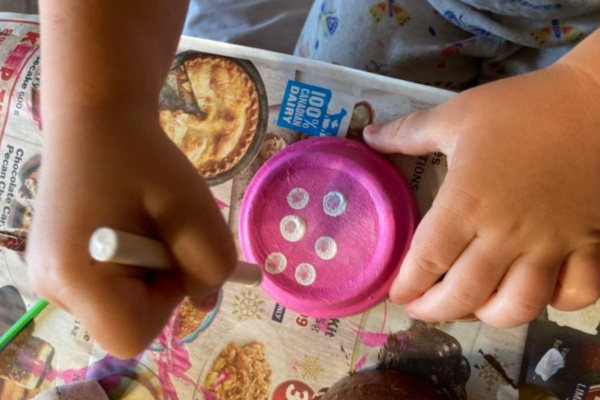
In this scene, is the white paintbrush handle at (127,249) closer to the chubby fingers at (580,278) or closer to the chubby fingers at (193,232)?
the chubby fingers at (193,232)

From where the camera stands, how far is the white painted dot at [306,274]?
479 millimetres

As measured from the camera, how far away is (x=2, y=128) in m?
0.59

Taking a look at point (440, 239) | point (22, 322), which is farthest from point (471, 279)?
point (22, 322)

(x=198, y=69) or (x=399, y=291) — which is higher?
(x=198, y=69)

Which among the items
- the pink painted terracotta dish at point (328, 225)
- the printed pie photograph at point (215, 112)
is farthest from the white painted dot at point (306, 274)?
the printed pie photograph at point (215, 112)

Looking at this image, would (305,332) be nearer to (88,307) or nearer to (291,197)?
(291,197)

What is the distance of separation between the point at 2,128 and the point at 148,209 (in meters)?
0.40

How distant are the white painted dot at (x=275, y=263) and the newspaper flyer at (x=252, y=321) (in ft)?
0.13

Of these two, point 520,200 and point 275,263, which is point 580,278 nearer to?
point 520,200

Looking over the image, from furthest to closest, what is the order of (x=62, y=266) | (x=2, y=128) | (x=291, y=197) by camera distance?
(x=2, y=128)
(x=291, y=197)
(x=62, y=266)

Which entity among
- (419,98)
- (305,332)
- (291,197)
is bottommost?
(305,332)

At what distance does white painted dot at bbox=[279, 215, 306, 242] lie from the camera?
18.9 inches

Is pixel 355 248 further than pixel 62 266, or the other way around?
pixel 355 248

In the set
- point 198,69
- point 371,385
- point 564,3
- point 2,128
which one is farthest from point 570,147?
point 2,128
